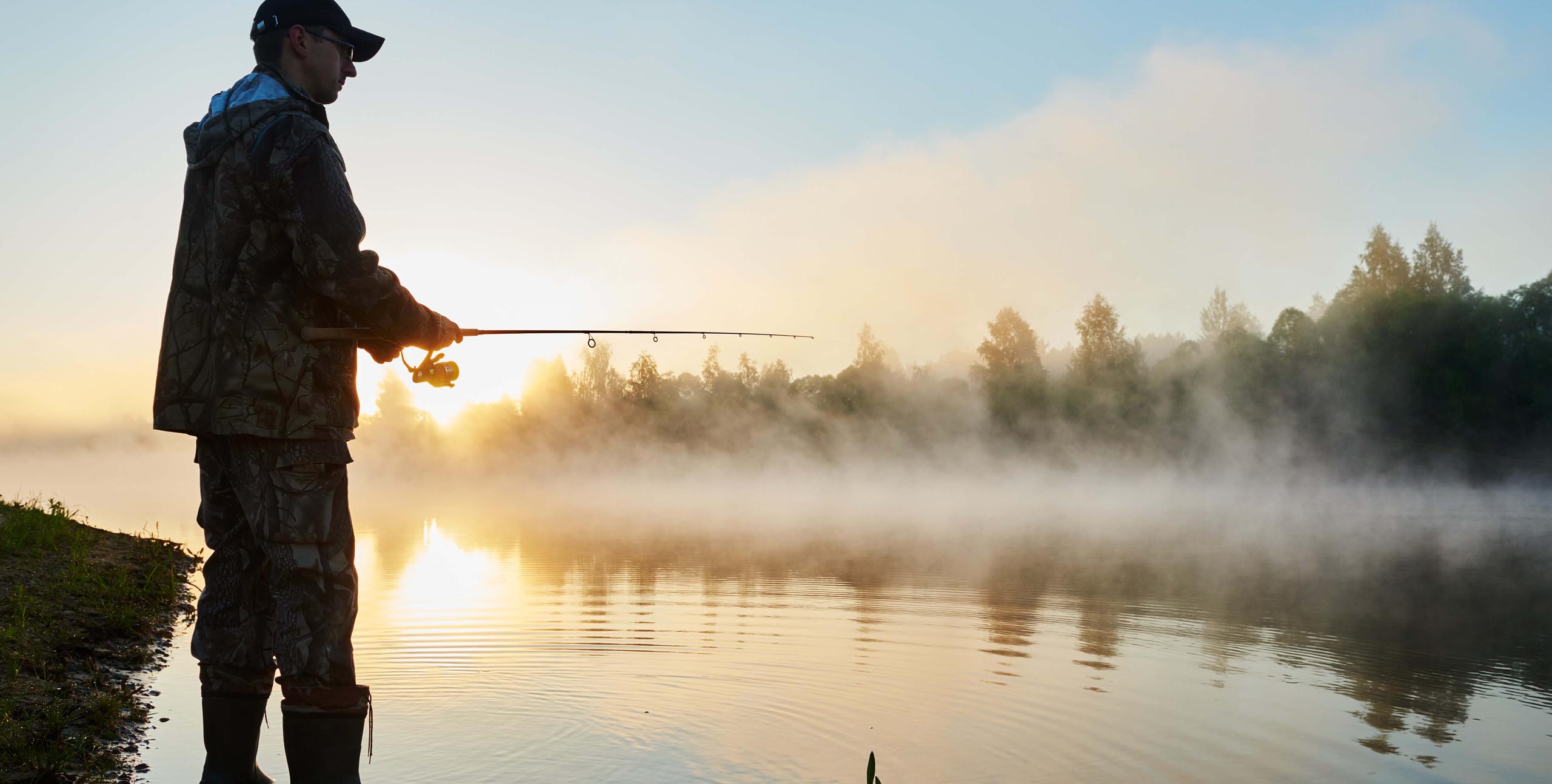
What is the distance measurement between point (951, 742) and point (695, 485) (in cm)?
6023

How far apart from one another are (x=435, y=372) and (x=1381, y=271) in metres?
66.6

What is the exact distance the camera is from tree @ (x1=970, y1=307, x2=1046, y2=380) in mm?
70562

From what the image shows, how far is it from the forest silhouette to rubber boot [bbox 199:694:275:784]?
202ft

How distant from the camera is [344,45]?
11.0 ft

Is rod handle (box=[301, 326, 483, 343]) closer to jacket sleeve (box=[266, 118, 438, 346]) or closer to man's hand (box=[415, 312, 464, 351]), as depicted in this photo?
jacket sleeve (box=[266, 118, 438, 346])

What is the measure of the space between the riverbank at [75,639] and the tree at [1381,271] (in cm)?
6302

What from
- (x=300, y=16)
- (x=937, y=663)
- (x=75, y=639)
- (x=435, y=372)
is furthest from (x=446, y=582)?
(x=300, y=16)

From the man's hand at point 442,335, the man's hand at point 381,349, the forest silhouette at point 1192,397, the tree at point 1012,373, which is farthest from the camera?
the tree at point 1012,373

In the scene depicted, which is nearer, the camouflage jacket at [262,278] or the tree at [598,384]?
the camouflage jacket at [262,278]

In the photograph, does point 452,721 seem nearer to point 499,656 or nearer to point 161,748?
point 161,748

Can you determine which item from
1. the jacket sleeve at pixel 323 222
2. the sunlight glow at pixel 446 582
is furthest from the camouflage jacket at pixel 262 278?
the sunlight glow at pixel 446 582

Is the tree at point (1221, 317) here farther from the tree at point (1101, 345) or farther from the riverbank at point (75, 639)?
the riverbank at point (75, 639)

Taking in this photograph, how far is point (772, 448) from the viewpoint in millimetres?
80375

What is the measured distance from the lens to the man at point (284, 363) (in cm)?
300
